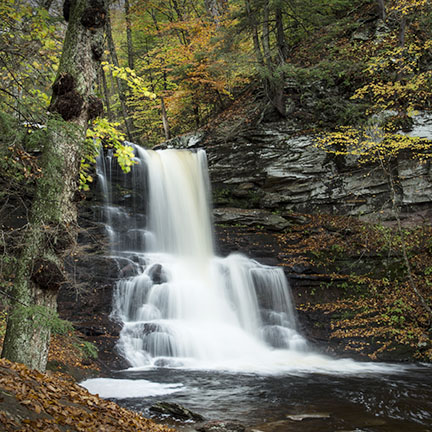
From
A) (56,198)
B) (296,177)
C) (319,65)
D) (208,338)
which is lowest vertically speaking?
(208,338)

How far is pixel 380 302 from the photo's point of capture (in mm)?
11719

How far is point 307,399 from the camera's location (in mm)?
7074

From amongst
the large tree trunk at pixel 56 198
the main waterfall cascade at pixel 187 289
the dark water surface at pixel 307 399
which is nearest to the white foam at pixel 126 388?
the dark water surface at pixel 307 399

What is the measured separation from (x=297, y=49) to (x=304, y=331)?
14936 mm

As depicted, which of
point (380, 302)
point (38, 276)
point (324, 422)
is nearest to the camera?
Answer: point (38, 276)

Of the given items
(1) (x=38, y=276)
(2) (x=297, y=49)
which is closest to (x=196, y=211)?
(2) (x=297, y=49)

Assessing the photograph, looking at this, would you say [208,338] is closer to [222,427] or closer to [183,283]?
[183,283]

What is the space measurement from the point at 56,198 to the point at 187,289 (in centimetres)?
817

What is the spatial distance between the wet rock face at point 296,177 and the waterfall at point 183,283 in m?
1.12

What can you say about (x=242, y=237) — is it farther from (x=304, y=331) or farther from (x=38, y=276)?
(x=38, y=276)

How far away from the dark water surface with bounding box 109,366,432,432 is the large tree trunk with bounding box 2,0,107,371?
2.81 metres

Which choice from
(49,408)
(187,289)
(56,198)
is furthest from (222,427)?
(187,289)

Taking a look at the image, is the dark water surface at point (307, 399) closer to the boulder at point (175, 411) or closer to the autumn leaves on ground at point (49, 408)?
the boulder at point (175, 411)

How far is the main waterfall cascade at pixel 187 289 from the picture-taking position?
10.2 metres
